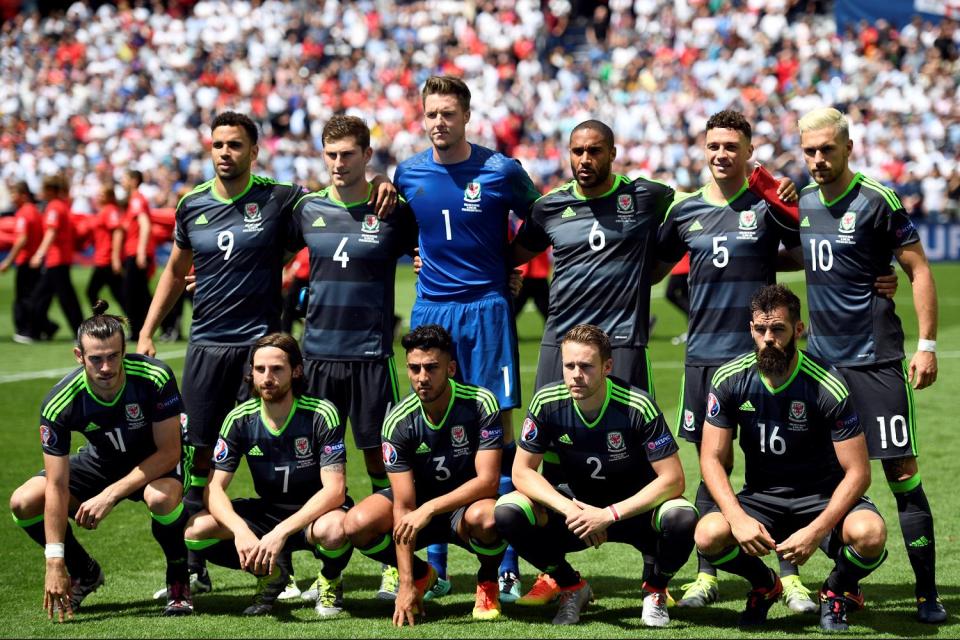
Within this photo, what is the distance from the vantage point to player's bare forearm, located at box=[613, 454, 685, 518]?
599 cm

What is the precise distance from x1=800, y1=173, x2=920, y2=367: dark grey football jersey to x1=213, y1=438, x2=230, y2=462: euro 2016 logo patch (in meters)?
2.79

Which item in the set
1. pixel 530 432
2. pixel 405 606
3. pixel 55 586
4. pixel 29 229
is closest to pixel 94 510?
pixel 55 586

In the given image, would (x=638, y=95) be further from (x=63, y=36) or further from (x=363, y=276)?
(x=363, y=276)

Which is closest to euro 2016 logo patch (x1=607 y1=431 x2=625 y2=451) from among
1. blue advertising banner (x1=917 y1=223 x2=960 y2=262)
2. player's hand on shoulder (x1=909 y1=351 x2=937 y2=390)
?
player's hand on shoulder (x1=909 y1=351 x2=937 y2=390)

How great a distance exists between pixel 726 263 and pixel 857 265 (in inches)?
25.4

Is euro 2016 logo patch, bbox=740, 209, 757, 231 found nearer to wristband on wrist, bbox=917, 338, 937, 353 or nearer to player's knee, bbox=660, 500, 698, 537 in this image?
wristband on wrist, bbox=917, 338, 937, 353

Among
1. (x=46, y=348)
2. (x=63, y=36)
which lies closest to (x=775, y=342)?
(x=46, y=348)

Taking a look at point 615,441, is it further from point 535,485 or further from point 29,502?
point 29,502

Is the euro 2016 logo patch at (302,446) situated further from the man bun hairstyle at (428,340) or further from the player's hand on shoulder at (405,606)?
the player's hand on shoulder at (405,606)

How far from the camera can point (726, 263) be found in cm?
654

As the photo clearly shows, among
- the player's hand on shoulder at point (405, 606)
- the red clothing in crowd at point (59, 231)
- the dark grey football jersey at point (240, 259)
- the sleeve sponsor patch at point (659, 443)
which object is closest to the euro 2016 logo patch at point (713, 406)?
the sleeve sponsor patch at point (659, 443)

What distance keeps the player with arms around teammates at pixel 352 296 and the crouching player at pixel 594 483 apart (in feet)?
3.14

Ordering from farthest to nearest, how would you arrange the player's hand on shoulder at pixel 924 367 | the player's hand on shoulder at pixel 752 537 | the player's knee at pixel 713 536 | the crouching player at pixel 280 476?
the crouching player at pixel 280 476 → the player's hand on shoulder at pixel 924 367 → the player's knee at pixel 713 536 → the player's hand on shoulder at pixel 752 537

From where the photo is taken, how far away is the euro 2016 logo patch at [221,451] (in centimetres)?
637
